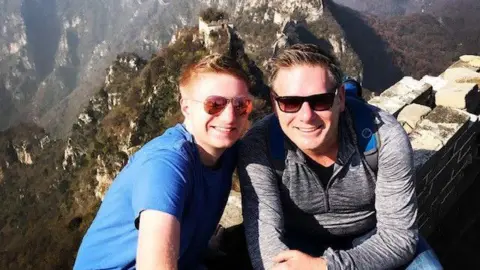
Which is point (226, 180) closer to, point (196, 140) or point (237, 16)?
point (196, 140)

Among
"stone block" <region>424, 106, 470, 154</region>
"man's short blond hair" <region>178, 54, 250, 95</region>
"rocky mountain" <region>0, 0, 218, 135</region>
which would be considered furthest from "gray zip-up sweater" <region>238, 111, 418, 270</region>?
"rocky mountain" <region>0, 0, 218, 135</region>

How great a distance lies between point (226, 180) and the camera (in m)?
2.78

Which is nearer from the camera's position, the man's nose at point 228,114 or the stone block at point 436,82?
the man's nose at point 228,114

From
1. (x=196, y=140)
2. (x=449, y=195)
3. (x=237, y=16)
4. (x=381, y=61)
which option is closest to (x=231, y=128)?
(x=196, y=140)

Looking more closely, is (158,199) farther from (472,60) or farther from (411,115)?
(472,60)

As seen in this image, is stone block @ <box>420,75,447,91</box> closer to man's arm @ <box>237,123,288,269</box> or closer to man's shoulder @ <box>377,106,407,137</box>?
man's shoulder @ <box>377,106,407,137</box>

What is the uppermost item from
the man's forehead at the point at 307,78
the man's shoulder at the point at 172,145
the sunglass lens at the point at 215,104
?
the man's forehead at the point at 307,78

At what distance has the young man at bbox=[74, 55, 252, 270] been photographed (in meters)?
2.09

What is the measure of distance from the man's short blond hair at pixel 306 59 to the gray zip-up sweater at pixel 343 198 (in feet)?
1.29

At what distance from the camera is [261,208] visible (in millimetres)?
2715

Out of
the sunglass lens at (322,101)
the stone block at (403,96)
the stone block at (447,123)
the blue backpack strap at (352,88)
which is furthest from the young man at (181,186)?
the stone block at (403,96)

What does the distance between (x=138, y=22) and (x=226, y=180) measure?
201 metres

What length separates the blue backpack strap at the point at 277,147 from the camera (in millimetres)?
2746

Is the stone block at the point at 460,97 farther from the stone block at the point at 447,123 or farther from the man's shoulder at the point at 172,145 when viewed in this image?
the man's shoulder at the point at 172,145
